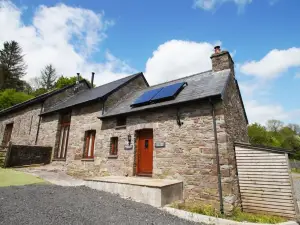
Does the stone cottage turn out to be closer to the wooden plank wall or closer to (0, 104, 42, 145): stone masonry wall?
the wooden plank wall

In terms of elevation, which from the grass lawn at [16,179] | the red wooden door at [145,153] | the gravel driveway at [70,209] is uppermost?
the red wooden door at [145,153]

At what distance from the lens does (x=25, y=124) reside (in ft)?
52.6

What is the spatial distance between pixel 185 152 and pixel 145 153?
7.25 ft

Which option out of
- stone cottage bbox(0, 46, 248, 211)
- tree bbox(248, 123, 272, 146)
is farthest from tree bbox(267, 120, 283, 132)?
stone cottage bbox(0, 46, 248, 211)

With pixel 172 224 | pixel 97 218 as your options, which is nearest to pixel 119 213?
pixel 97 218

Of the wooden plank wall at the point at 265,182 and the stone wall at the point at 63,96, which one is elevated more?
the stone wall at the point at 63,96

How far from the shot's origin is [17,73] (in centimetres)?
3741

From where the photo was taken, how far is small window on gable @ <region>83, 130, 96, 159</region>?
10844mm

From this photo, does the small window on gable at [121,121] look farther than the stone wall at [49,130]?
No

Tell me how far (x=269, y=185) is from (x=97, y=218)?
5.53m

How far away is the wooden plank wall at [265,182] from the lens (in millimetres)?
5988

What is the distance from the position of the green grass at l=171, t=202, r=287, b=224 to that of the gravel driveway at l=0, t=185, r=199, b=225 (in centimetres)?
118

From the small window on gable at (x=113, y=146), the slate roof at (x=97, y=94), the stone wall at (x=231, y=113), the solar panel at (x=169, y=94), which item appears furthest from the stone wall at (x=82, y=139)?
the stone wall at (x=231, y=113)

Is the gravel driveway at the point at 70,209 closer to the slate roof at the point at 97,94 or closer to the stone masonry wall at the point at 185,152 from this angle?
the stone masonry wall at the point at 185,152
